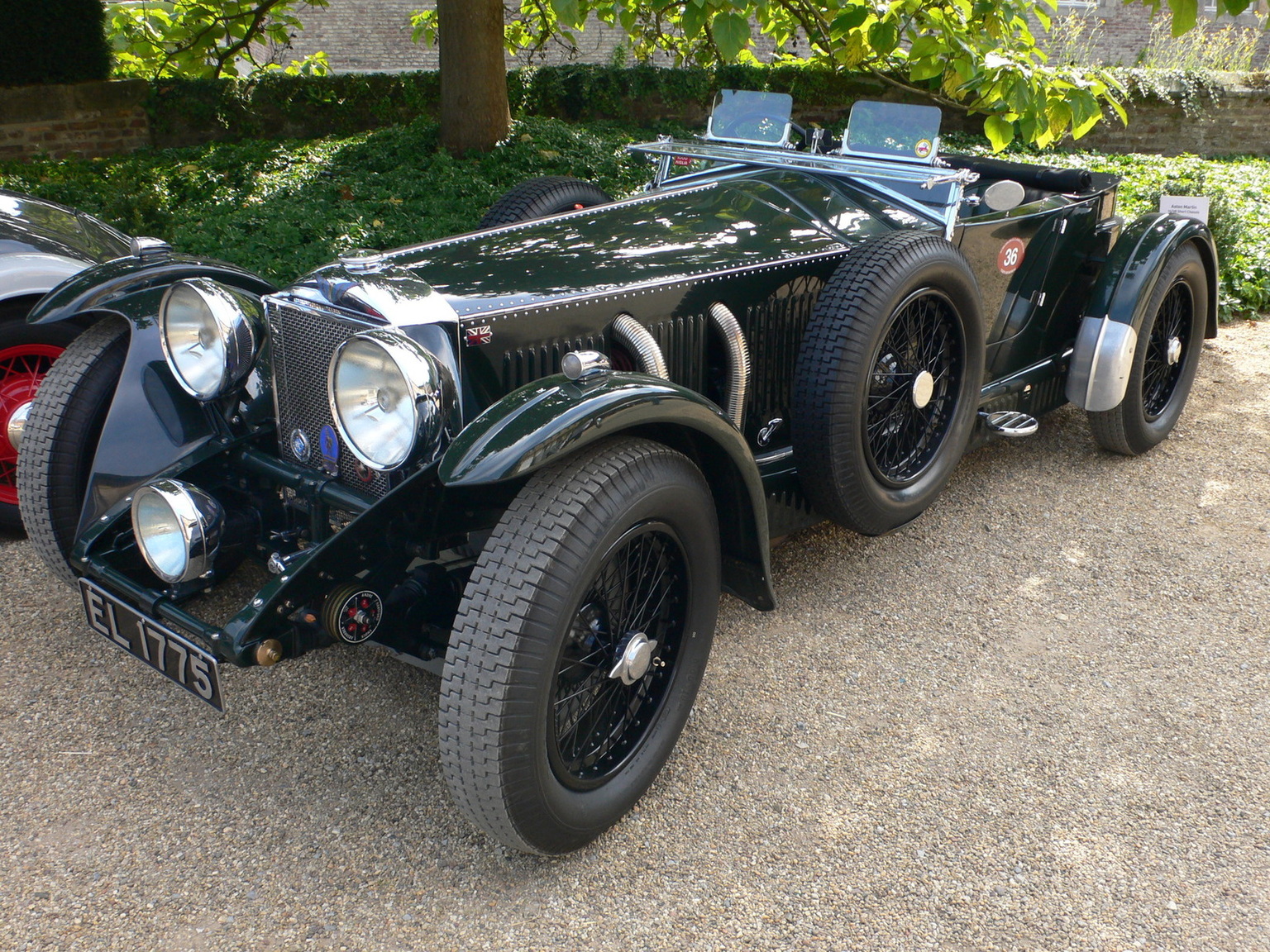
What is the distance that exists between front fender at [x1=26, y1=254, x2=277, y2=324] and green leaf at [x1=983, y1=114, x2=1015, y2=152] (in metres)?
3.60

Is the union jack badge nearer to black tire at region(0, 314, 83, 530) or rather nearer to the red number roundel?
black tire at region(0, 314, 83, 530)

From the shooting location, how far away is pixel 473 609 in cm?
199

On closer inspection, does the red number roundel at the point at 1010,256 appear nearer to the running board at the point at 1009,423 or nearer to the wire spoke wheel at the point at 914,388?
the running board at the point at 1009,423

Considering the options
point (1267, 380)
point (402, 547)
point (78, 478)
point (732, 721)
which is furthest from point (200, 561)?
point (1267, 380)

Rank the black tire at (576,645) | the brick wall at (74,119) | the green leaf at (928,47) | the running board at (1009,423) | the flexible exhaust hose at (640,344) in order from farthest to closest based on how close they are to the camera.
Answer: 1. the brick wall at (74,119)
2. the green leaf at (928,47)
3. the running board at (1009,423)
4. the flexible exhaust hose at (640,344)
5. the black tire at (576,645)

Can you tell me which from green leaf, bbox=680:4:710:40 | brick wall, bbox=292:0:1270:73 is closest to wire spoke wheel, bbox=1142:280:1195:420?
green leaf, bbox=680:4:710:40

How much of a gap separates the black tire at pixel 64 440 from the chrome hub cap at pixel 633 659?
1.64 meters

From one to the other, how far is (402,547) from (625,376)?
68 centimetres

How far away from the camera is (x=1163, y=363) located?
452cm

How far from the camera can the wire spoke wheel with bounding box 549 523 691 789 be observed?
225 cm

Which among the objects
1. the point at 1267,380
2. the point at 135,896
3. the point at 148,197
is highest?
the point at 148,197

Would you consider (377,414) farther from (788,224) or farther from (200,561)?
(788,224)

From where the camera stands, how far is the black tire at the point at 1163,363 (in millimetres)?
4203

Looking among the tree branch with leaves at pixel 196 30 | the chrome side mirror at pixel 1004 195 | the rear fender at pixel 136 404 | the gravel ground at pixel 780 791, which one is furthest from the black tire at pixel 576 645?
the tree branch with leaves at pixel 196 30
